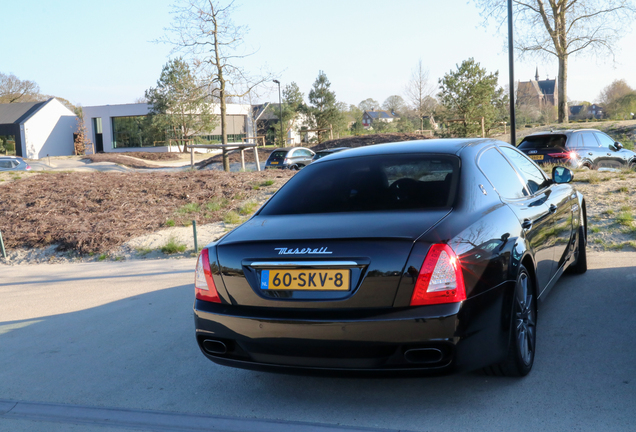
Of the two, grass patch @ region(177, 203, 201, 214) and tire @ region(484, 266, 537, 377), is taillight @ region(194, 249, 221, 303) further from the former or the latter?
grass patch @ region(177, 203, 201, 214)

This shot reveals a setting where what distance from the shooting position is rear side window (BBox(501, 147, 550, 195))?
454 cm

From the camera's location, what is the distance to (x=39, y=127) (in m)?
60.7

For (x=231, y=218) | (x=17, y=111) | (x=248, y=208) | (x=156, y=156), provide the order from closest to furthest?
(x=231, y=218), (x=248, y=208), (x=156, y=156), (x=17, y=111)

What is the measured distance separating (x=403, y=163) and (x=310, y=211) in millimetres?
771

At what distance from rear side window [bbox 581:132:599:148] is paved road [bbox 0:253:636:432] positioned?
10467 millimetres

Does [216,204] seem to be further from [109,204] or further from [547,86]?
[547,86]

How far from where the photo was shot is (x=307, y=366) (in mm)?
2969

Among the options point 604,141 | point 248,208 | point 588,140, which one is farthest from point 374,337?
point 604,141

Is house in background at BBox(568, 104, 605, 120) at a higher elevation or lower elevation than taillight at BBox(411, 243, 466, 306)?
higher

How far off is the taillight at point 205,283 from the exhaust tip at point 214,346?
0.24 metres

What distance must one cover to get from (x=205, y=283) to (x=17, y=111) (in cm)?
6792

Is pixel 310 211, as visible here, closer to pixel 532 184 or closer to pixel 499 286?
pixel 499 286

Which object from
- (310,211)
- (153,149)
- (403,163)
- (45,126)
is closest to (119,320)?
(310,211)

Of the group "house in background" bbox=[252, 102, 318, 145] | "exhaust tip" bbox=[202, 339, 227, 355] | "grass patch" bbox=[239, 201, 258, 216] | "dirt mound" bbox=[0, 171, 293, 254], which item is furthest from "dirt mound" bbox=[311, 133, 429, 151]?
"exhaust tip" bbox=[202, 339, 227, 355]
